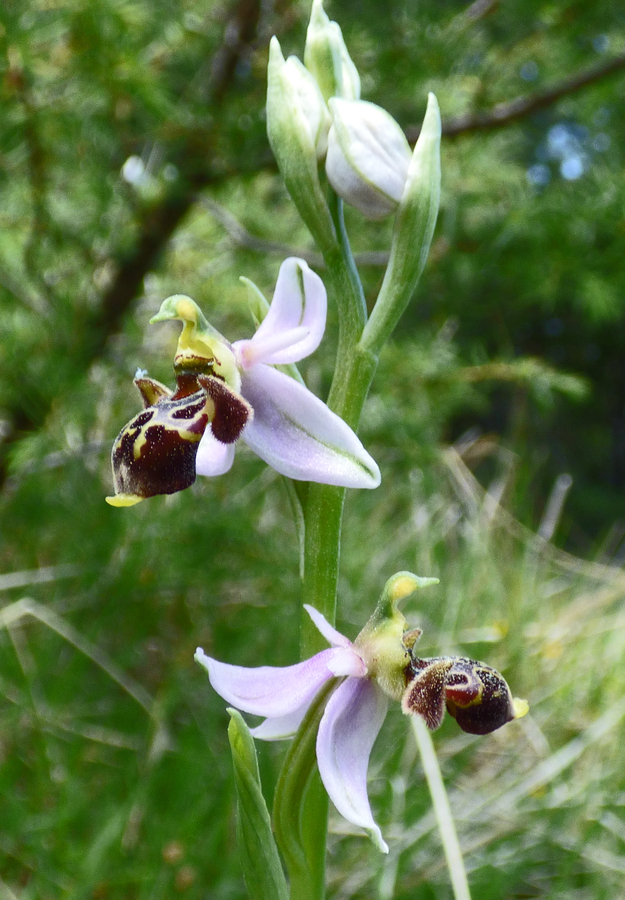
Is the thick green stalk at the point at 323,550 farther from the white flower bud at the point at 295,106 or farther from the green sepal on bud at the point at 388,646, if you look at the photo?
the white flower bud at the point at 295,106

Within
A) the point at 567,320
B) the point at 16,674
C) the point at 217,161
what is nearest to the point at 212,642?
the point at 16,674

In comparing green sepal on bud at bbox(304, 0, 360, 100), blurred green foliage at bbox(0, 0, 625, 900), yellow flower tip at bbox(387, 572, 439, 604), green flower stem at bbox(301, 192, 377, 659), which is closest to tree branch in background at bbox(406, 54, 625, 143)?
blurred green foliage at bbox(0, 0, 625, 900)

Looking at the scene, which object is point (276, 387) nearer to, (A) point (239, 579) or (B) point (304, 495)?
(B) point (304, 495)

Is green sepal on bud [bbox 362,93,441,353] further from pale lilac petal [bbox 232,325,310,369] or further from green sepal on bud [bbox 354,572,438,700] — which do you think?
green sepal on bud [bbox 354,572,438,700]

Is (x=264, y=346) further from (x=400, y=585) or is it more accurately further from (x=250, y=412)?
(x=400, y=585)

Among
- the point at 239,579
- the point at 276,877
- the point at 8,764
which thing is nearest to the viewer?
the point at 276,877

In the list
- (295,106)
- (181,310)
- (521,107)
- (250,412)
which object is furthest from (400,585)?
(521,107)
